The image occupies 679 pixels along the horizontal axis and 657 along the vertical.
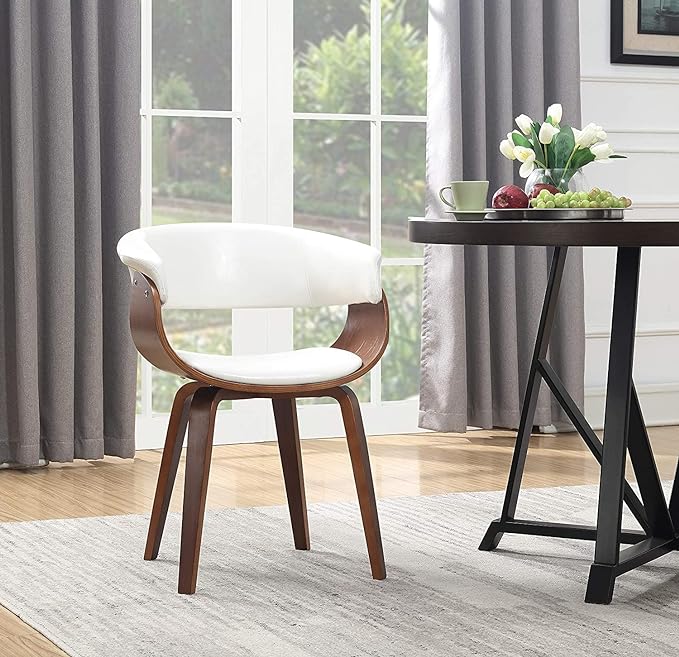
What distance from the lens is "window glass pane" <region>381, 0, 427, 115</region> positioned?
4.45m

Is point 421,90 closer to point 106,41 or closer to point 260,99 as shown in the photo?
point 260,99

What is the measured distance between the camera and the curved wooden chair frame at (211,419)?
2477 mm

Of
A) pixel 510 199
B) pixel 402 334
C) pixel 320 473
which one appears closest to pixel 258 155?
pixel 402 334

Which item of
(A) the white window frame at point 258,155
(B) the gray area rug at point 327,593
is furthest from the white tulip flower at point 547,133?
(A) the white window frame at point 258,155

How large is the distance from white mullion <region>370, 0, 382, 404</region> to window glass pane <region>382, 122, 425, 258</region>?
48mm

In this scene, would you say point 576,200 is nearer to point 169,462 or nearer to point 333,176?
point 169,462

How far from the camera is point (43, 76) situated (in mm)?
3812

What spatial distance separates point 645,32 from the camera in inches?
185

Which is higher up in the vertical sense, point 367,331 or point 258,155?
point 258,155

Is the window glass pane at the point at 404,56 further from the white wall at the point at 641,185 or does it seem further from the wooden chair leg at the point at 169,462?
the wooden chair leg at the point at 169,462

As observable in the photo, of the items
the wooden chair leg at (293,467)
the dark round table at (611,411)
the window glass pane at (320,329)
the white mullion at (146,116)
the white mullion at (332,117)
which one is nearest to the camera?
the dark round table at (611,411)

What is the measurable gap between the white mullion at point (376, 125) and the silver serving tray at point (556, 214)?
1.89 meters

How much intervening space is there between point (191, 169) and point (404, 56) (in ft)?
2.75

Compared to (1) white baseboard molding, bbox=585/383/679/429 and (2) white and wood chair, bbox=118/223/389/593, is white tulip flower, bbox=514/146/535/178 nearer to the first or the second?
(2) white and wood chair, bbox=118/223/389/593
